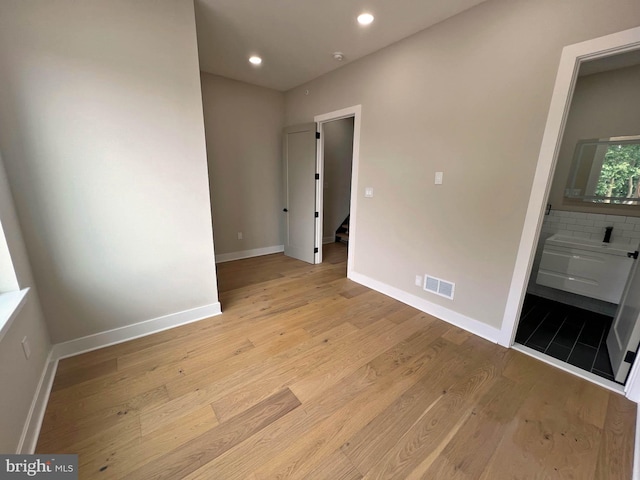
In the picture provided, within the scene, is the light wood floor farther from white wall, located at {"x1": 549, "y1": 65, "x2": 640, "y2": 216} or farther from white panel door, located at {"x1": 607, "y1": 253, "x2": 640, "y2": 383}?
white wall, located at {"x1": 549, "y1": 65, "x2": 640, "y2": 216}

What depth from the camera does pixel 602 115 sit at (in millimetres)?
2645

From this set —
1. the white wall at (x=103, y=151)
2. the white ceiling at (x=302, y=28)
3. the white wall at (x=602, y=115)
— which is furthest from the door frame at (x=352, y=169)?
the white wall at (x=602, y=115)

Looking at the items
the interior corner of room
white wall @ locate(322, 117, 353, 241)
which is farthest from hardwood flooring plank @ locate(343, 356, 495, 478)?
white wall @ locate(322, 117, 353, 241)

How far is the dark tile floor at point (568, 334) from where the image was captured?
204 centimetres

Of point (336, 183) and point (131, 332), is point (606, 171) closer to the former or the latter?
point (336, 183)

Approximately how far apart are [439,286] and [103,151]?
3066mm

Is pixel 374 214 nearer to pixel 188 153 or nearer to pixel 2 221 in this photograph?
pixel 188 153

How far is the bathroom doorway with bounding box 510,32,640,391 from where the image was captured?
7.07ft

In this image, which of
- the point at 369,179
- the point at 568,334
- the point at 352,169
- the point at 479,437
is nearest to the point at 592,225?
the point at 568,334

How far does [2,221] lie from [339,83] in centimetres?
331

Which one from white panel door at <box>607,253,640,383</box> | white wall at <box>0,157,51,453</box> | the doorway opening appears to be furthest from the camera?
the doorway opening

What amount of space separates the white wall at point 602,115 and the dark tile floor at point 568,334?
3.75 ft

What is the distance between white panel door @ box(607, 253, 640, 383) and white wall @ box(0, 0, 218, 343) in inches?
132

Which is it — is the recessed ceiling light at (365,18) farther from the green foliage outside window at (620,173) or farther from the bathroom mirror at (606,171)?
the green foliage outside window at (620,173)
